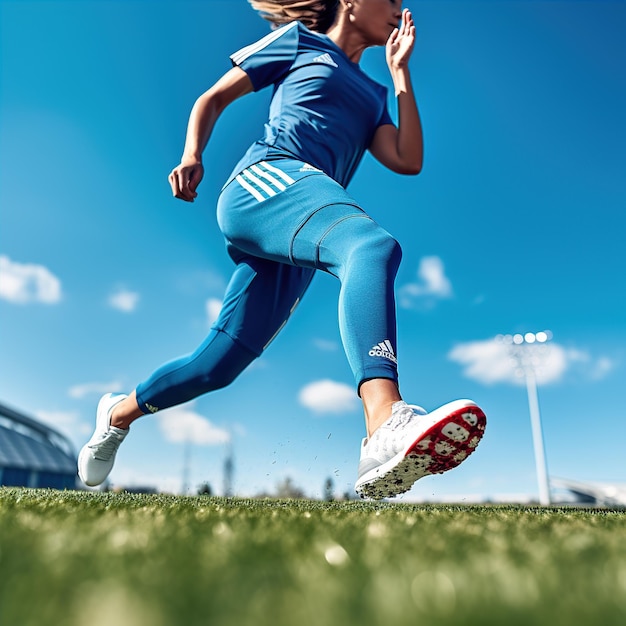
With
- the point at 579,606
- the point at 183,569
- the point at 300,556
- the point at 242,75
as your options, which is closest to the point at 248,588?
the point at 183,569

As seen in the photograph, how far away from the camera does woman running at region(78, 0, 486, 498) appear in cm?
218

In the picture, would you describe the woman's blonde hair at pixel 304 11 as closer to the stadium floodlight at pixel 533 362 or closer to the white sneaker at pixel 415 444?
the white sneaker at pixel 415 444

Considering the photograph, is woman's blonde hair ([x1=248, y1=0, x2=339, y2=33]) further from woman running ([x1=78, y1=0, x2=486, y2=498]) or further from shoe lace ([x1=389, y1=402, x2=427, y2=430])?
shoe lace ([x1=389, y1=402, x2=427, y2=430])

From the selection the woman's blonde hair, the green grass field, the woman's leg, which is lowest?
the green grass field

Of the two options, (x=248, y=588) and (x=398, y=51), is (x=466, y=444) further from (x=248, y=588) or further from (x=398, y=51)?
(x=398, y=51)

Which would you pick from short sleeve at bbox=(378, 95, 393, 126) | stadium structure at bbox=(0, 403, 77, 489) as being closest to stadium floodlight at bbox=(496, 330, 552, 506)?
short sleeve at bbox=(378, 95, 393, 126)

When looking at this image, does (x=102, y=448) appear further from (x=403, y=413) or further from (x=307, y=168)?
(x=403, y=413)

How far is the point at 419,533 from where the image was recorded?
47.1 inches

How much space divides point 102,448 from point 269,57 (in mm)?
2511

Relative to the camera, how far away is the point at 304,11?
12.2 ft

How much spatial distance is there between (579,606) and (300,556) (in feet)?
1.51

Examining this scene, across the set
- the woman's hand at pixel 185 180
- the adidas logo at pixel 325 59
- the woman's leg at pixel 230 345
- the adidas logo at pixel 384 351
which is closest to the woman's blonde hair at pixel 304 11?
the adidas logo at pixel 325 59

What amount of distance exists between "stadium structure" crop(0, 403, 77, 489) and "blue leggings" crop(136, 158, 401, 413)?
169 ft

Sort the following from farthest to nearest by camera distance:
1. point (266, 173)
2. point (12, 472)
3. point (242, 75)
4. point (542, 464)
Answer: point (12, 472) → point (542, 464) → point (242, 75) → point (266, 173)
